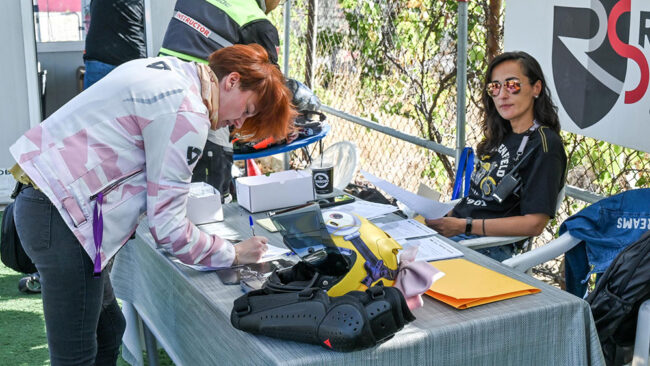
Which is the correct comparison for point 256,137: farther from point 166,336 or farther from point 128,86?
point 166,336

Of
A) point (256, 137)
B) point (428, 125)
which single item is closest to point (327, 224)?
point (256, 137)

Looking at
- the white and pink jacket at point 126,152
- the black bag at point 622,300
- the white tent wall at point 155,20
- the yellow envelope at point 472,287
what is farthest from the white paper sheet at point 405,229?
the white tent wall at point 155,20

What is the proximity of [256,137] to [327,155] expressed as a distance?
2370 millimetres

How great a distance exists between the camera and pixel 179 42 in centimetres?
381

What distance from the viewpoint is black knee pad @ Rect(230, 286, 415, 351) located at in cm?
176

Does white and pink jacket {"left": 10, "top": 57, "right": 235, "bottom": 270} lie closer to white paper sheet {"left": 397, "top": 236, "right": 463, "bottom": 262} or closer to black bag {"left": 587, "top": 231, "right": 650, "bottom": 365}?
white paper sheet {"left": 397, "top": 236, "right": 463, "bottom": 262}

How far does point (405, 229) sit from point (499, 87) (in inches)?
30.2

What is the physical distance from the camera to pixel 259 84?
6.89 feet

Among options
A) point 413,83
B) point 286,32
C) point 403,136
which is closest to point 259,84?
point 403,136

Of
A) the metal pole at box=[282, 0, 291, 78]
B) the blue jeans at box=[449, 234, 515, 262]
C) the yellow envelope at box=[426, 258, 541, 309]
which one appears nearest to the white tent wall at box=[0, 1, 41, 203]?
the metal pole at box=[282, 0, 291, 78]

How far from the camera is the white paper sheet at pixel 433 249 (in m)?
2.39

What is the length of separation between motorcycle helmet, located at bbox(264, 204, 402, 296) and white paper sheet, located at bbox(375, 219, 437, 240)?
19.3 inches

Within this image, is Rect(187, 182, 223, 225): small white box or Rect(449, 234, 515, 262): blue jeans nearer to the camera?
Rect(187, 182, 223, 225): small white box

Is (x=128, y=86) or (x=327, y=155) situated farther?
(x=327, y=155)
